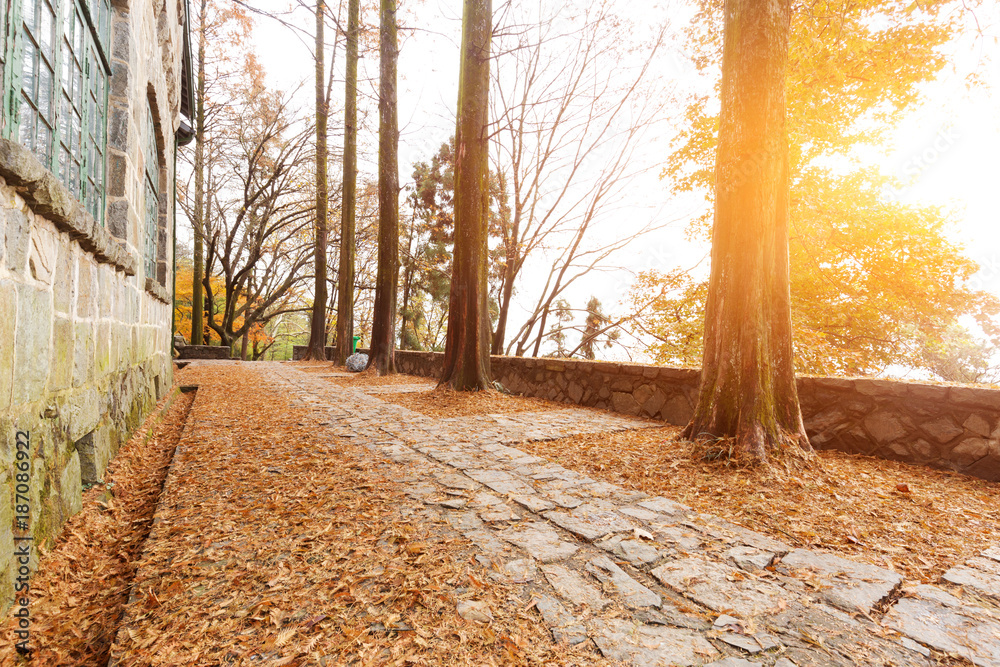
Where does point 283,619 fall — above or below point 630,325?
below

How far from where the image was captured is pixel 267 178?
62.6ft

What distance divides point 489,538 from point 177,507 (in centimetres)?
Answer: 168

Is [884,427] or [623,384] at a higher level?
[623,384]

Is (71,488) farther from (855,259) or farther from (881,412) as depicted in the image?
(855,259)

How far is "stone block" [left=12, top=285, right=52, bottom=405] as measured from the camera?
1681 mm

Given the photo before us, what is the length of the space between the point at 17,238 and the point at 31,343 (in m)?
0.42

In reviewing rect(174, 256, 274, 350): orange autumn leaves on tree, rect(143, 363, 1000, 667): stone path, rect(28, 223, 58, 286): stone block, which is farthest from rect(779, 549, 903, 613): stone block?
rect(174, 256, 274, 350): orange autumn leaves on tree

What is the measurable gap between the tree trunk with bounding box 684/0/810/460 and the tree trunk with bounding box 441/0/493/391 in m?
3.91

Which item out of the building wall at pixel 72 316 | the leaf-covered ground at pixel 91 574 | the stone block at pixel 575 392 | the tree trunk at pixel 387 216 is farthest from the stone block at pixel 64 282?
the tree trunk at pixel 387 216

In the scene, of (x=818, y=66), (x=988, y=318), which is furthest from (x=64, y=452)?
(x=988, y=318)

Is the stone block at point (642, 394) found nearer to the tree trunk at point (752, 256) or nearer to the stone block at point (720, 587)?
the tree trunk at point (752, 256)

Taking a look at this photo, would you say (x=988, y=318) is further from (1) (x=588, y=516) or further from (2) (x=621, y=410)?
(1) (x=588, y=516)

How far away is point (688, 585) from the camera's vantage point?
1849mm

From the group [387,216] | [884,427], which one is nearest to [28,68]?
[884,427]
